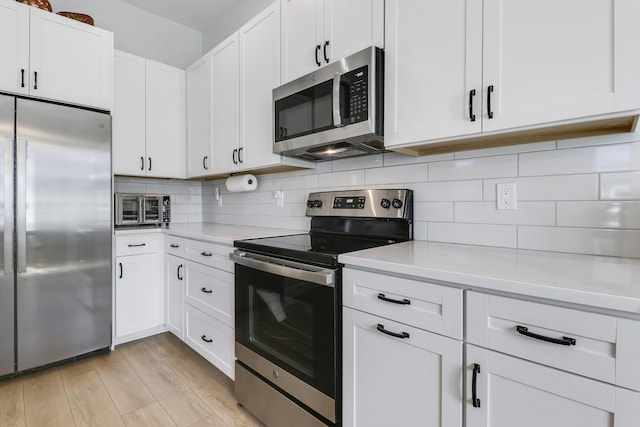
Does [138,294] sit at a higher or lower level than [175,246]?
lower

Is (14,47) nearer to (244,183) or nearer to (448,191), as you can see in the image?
(244,183)

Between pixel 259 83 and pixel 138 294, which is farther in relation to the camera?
pixel 138 294

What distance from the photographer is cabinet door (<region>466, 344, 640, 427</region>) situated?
27.5 inches

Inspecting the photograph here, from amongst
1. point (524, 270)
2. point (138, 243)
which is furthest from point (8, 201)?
point (524, 270)

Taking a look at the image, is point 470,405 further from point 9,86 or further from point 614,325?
point 9,86

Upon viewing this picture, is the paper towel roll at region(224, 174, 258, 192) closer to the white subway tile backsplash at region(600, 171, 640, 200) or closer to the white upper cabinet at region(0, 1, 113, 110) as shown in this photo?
the white upper cabinet at region(0, 1, 113, 110)

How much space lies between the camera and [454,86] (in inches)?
48.7

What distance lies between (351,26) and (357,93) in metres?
0.37

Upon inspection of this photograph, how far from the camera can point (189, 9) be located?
119 inches

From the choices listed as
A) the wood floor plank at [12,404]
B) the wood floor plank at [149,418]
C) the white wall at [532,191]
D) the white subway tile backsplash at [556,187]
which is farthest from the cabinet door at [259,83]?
the wood floor plank at [12,404]

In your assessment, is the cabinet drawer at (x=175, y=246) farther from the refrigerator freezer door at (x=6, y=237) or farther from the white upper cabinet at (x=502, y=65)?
the white upper cabinet at (x=502, y=65)

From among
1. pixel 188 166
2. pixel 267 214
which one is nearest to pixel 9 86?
pixel 188 166

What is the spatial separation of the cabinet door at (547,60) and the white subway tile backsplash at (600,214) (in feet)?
1.32

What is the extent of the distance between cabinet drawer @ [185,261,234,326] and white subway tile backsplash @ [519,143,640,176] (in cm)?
161
